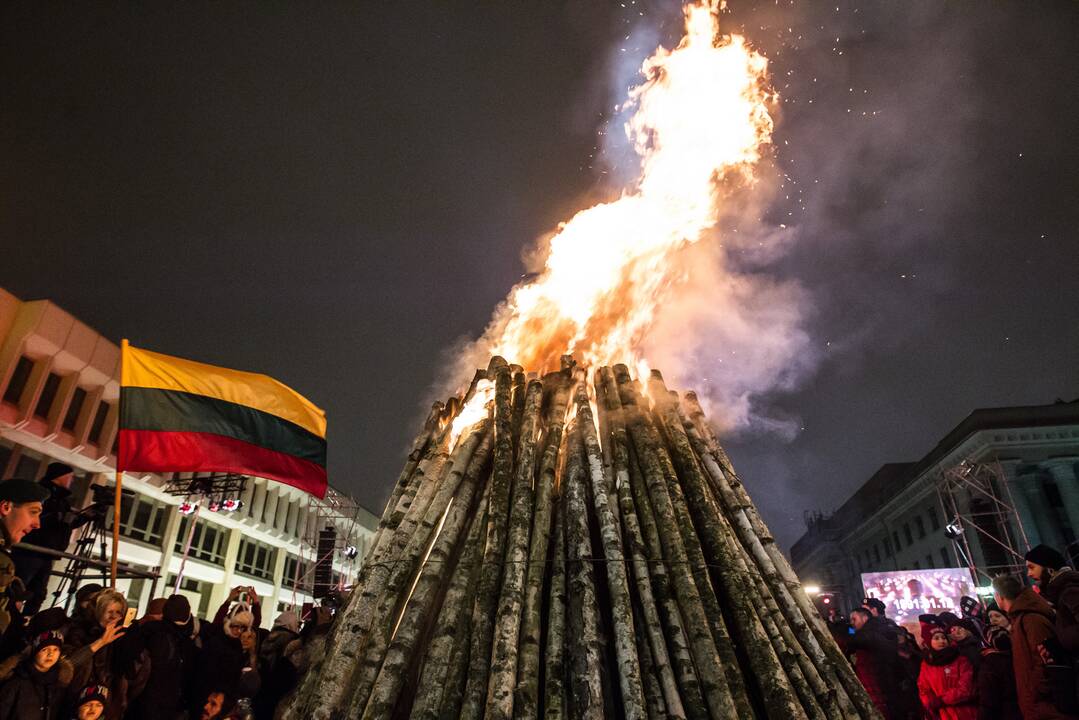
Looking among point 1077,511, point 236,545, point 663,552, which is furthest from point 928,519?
point 663,552

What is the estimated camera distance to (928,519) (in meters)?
49.1

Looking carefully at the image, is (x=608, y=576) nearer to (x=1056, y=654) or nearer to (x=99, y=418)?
(x=1056, y=654)

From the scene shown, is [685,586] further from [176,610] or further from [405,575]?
[176,610]

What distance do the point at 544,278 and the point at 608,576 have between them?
5.55 meters

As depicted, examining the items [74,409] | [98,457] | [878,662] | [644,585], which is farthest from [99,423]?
[878,662]

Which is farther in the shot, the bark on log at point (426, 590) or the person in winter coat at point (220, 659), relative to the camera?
the person in winter coat at point (220, 659)

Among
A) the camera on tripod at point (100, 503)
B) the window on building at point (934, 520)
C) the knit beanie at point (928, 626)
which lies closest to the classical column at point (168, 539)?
the camera on tripod at point (100, 503)

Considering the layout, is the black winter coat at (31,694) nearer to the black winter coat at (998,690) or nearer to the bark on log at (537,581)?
the bark on log at (537,581)

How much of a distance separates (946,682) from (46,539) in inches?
427

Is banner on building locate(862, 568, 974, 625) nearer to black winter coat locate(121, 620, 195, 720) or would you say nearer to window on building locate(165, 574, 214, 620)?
black winter coat locate(121, 620, 195, 720)

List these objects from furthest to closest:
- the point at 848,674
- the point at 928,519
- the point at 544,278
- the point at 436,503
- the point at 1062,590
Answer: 1. the point at 928,519
2. the point at 544,278
3. the point at 436,503
4. the point at 848,674
5. the point at 1062,590

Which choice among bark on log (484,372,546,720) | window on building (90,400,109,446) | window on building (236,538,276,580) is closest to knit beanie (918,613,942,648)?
bark on log (484,372,546,720)

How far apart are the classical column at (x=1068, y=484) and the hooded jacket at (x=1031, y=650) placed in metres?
40.2

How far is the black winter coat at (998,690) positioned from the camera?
613 cm
